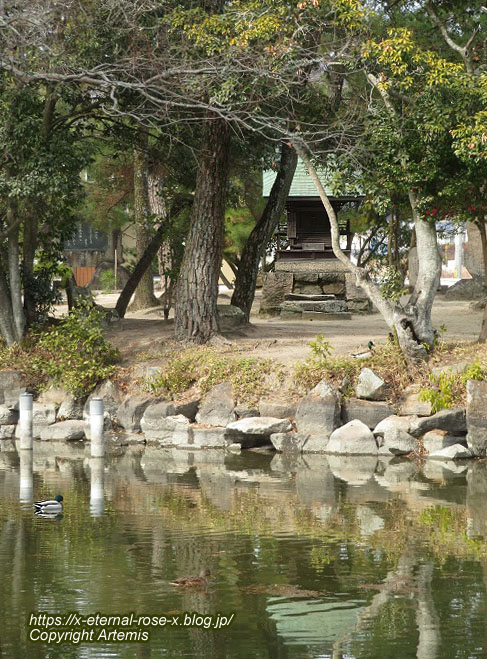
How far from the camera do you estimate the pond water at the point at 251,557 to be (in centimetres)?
886

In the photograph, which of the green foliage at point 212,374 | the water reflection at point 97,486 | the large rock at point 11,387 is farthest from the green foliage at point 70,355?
the water reflection at point 97,486

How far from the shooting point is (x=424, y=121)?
57.8 ft

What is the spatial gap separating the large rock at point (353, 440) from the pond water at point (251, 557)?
1.14 feet

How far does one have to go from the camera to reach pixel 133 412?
19.1m

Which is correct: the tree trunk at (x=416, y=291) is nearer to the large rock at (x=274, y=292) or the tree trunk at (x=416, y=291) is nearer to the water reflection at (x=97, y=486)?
the water reflection at (x=97, y=486)

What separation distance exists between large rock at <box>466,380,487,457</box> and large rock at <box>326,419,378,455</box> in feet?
5.20

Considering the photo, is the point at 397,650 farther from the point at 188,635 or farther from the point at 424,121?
the point at 424,121

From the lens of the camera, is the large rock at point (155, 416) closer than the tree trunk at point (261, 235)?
Yes

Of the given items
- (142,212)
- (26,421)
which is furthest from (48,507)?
(142,212)

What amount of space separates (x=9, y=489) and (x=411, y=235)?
86.4 ft

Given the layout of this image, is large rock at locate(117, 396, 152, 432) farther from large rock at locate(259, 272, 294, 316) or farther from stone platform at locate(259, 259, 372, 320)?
large rock at locate(259, 272, 294, 316)

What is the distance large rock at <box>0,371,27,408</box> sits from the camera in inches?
793

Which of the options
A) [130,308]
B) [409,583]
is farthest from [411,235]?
[409,583]

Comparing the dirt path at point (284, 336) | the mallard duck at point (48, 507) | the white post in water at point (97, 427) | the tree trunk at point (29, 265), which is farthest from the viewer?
the tree trunk at point (29, 265)
